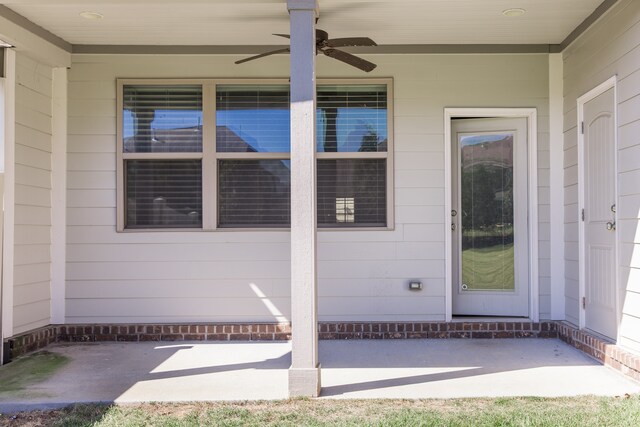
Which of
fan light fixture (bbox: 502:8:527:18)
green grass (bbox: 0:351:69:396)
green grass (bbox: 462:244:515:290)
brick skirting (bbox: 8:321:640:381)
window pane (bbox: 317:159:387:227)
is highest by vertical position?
fan light fixture (bbox: 502:8:527:18)

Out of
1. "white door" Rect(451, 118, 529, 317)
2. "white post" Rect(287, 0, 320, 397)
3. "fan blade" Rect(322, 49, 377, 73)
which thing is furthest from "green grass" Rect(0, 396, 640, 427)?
"fan blade" Rect(322, 49, 377, 73)

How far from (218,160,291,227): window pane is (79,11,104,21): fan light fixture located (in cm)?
158

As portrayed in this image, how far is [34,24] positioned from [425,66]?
3.38 meters

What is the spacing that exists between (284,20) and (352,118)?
1206mm

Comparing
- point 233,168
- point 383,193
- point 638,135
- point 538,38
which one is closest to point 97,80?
point 233,168

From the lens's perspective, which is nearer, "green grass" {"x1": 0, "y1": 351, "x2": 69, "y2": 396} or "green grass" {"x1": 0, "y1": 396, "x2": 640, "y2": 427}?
"green grass" {"x1": 0, "y1": 396, "x2": 640, "y2": 427}

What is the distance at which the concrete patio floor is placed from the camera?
381 cm

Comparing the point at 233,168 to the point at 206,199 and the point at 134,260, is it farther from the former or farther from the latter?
the point at 134,260

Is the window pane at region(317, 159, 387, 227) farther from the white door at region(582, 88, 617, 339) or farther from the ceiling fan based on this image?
the white door at region(582, 88, 617, 339)

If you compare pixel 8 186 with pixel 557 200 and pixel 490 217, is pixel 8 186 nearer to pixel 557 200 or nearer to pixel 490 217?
pixel 490 217

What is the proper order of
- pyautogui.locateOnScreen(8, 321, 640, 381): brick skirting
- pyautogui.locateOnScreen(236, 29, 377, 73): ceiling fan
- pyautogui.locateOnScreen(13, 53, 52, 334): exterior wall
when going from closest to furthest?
1. pyautogui.locateOnScreen(236, 29, 377, 73): ceiling fan
2. pyautogui.locateOnScreen(13, 53, 52, 334): exterior wall
3. pyautogui.locateOnScreen(8, 321, 640, 381): brick skirting

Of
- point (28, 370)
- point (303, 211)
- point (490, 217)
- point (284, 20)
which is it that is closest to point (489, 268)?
point (490, 217)

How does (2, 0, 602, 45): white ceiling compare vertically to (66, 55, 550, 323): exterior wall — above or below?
above

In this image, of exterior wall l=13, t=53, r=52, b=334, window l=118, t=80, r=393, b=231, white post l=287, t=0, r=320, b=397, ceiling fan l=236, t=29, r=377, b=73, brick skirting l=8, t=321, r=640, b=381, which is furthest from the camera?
window l=118, t=80, r=393, b=231
